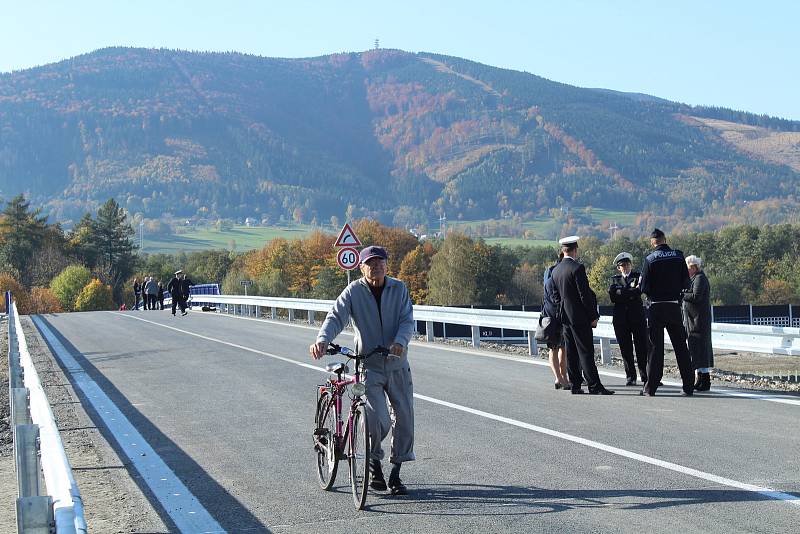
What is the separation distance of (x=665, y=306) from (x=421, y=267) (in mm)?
125985

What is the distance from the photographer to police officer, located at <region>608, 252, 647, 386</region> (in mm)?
13125

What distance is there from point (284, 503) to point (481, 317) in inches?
594

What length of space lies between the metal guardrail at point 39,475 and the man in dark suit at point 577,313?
233 inches

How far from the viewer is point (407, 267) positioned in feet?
451

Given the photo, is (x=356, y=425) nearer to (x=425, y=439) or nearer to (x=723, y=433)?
(x=425, y=439)

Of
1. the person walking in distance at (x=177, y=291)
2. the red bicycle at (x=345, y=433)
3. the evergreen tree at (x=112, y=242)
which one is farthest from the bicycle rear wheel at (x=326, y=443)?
the evergreen tree at (x=112, y=242)

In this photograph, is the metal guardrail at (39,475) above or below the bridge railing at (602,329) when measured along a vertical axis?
below

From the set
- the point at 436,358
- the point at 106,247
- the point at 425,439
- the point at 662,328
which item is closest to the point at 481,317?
the point at 436,358

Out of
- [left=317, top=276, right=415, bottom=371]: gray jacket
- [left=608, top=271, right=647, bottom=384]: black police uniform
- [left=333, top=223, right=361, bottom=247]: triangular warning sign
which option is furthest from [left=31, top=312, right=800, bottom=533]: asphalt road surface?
[left=333, top=223, right=361, bottom=247]: triangular warning sign

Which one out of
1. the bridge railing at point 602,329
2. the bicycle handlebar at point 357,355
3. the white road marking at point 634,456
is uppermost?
the bicycle handlebar at point 357,355

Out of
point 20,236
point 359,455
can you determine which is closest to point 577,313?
point 359,455

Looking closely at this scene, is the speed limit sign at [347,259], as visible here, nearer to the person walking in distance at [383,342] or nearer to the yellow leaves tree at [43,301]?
the person walking in distance at [383,342]

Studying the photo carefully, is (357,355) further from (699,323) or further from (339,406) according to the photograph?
(699,323)

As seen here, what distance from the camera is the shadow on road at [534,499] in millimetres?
7016
